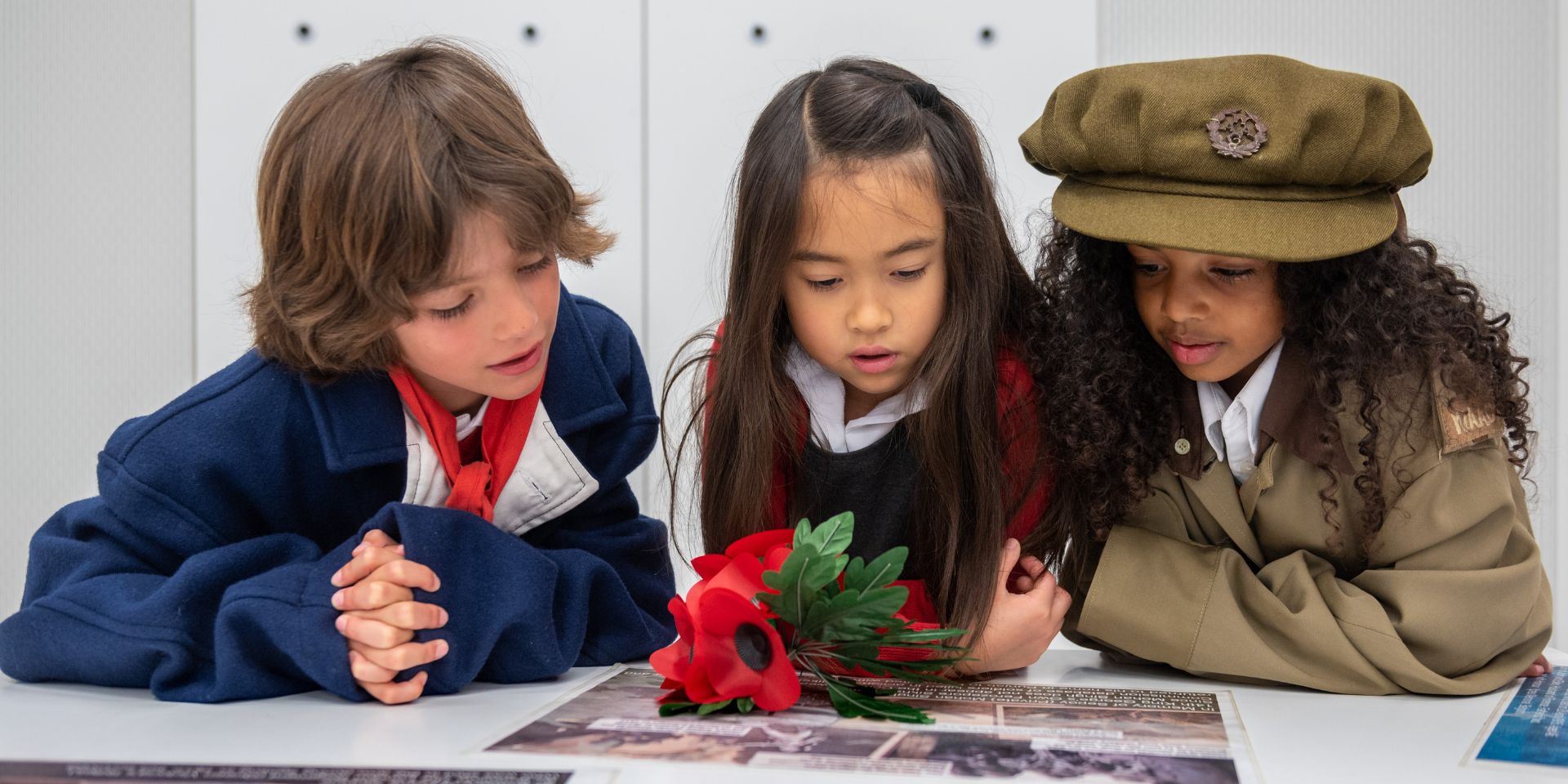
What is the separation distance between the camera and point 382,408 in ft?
4.00

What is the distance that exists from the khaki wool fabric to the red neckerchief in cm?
54

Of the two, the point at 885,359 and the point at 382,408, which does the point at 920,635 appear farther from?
the point at 382,408

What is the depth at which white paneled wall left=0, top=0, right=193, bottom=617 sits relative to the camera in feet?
6.81

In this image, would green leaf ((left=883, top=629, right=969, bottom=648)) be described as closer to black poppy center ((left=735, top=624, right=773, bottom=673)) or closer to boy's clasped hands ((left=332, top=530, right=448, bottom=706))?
black poppy center ((left=735, top=624, right=773, bottom=673))

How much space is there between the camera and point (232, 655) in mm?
1091

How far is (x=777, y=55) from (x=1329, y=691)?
1205mm

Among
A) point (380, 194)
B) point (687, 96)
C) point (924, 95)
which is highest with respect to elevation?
point (687, 96)

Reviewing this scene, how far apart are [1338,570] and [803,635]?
1.80 ft

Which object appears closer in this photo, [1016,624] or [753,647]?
[753,647]

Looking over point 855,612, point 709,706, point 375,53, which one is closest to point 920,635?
point 855,612

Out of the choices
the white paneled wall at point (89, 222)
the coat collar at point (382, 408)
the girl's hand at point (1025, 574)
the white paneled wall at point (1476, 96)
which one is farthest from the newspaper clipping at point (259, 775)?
the white paneled wall at point (1476, 96)

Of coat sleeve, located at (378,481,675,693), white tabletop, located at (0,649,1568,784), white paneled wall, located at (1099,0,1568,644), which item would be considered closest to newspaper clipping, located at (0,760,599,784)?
white tabletop, located at (0,649,1568,784)

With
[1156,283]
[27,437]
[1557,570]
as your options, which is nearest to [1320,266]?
[1156,283]

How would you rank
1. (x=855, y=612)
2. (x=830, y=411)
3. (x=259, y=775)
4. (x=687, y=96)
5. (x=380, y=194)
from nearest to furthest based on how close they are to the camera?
1. (x=259, y=775)
2. (x=855, y=612)
3. (x=380, y=194)
4. (x=830, y=411)
5. (x=687, y=96)
